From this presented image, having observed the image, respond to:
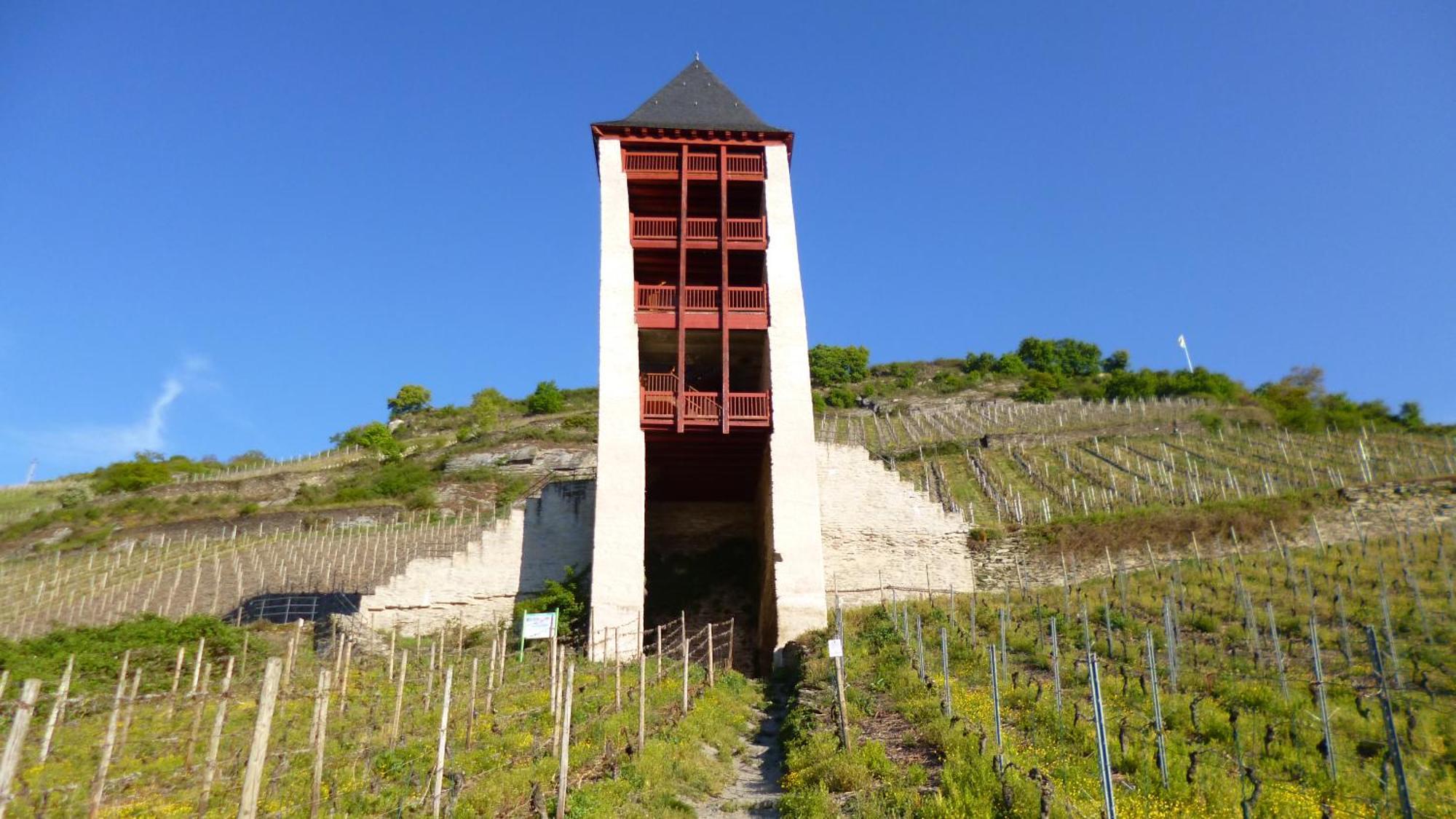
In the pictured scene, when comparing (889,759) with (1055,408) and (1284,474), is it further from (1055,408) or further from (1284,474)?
(1055,408)

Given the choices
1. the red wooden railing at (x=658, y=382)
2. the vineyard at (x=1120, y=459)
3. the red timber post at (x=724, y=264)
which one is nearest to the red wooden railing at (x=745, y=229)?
the red timber post at (x=724, y=264)

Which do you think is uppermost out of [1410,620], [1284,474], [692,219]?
[692,219]

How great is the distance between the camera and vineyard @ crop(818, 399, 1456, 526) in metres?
31.4

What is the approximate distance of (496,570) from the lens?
23.0 metres

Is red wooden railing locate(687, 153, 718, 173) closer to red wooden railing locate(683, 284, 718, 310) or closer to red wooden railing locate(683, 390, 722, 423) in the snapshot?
red wooden railing locate(683, 284, 718, 310)

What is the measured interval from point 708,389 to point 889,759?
676 inches

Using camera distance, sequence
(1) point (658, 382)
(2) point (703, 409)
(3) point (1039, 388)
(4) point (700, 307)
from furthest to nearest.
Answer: (3) point (1039, 388) → (1) point (658, 382) → (4) point (700, 307) → (2) point (703, 409)

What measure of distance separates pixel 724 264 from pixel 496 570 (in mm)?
10261

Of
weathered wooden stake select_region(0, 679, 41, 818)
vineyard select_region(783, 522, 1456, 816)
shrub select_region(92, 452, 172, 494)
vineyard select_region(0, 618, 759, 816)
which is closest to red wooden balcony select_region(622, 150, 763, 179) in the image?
vineyard select_region(783, 522, 1456, 816)

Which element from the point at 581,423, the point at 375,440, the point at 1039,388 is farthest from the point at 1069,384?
the point at 375,440

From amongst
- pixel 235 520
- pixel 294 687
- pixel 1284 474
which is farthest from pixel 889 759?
pixel 235 520

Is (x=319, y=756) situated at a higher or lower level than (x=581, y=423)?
lower

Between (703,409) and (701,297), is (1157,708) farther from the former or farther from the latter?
(701,297)

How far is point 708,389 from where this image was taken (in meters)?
26.4
